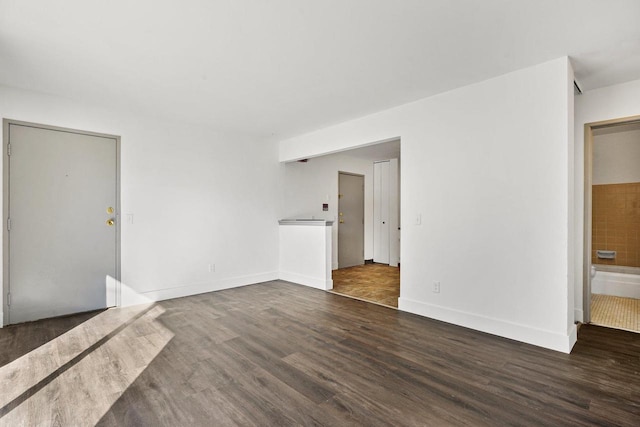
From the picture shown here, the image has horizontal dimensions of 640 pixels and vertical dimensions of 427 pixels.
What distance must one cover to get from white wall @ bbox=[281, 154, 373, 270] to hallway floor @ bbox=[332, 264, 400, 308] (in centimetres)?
63

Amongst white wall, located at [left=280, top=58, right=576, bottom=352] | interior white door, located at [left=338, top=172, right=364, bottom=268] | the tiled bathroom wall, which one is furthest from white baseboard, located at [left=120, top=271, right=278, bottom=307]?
the tiled bathroom wall

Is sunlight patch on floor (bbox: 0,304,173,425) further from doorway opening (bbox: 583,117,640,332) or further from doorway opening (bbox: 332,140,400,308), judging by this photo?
doorway opening (bbox: 583,117,640,332)

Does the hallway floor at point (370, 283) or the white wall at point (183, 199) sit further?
the hallway floor at point (370, 283)

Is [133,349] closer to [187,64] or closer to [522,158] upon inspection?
[187,64]

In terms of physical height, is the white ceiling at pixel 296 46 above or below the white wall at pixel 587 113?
above

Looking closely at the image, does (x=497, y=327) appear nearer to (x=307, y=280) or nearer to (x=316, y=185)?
(x=307, y=280)

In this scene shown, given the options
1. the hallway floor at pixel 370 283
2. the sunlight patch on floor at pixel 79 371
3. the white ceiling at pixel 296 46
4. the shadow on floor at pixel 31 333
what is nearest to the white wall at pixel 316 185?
the hallway floor at pixel 370 283

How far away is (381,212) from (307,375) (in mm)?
5345

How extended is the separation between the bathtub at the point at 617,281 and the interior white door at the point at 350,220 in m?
3.94

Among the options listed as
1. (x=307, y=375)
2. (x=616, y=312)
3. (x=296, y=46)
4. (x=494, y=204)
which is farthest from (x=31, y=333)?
(x=616, y=312)

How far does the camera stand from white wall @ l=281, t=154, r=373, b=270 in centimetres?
574

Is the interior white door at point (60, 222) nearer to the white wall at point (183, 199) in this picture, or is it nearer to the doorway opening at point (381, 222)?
the white wall at point (183, 199)

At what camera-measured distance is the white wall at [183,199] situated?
381cm

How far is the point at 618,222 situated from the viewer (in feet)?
14.8
